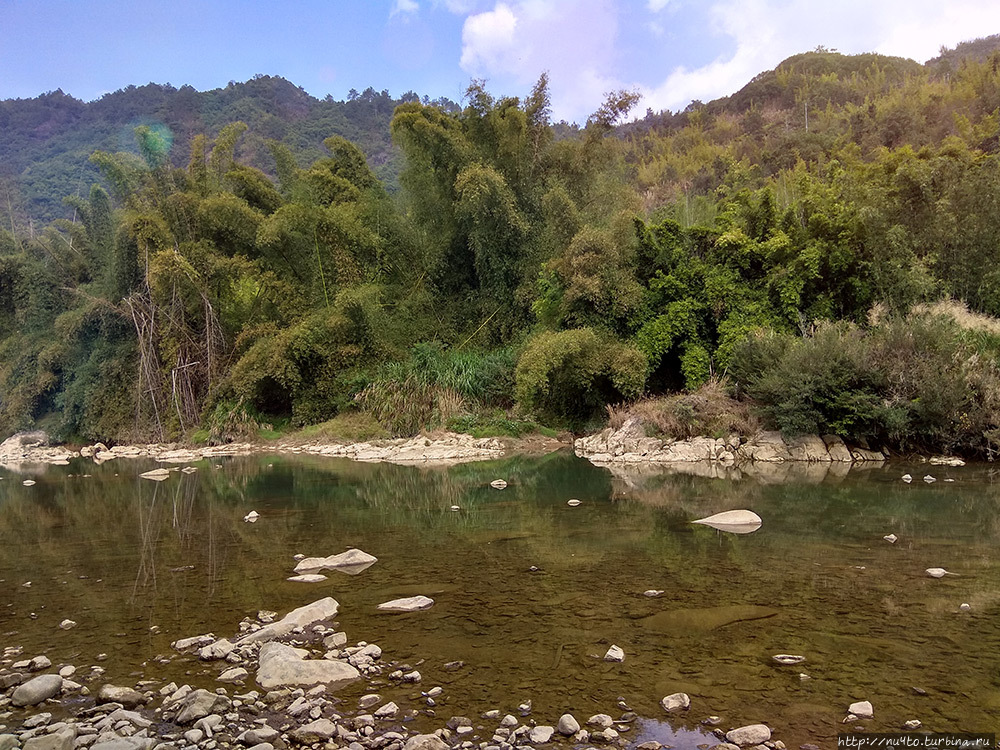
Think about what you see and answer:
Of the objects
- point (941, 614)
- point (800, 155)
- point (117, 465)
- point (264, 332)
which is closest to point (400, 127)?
point (264, 332)

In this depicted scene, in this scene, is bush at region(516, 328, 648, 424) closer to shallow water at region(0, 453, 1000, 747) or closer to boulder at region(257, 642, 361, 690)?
shallow water at region(0, 453, 1000, 747)

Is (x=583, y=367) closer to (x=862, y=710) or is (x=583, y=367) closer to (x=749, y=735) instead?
(x=862, y=710)

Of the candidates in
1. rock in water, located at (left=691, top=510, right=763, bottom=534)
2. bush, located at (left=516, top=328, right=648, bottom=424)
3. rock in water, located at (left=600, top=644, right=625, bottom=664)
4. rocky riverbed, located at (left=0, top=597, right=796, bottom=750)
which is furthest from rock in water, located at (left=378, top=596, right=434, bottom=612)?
bush, located at (left=516, top=328, right=648, bottom=424)

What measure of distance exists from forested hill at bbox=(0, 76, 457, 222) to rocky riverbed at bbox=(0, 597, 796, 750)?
1578 inches

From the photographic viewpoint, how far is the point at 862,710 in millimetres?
3393

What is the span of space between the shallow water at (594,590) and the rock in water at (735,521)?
181 mm

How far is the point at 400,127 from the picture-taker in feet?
58.0

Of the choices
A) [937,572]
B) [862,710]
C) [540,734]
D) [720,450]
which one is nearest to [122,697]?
[540,734]

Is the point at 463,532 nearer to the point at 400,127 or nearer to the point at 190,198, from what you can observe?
the point at 400,127

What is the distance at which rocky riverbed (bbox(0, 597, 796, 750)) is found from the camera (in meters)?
3.25

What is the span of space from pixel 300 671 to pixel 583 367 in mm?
12105

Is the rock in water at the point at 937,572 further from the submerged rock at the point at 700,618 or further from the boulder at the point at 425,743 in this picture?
the boulder at the point at 425,743

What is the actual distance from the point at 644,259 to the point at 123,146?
50073 millimetres

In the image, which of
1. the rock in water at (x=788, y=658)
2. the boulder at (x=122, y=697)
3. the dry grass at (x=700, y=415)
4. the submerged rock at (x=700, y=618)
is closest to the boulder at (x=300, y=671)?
the boulder at (x=122, y=697)
